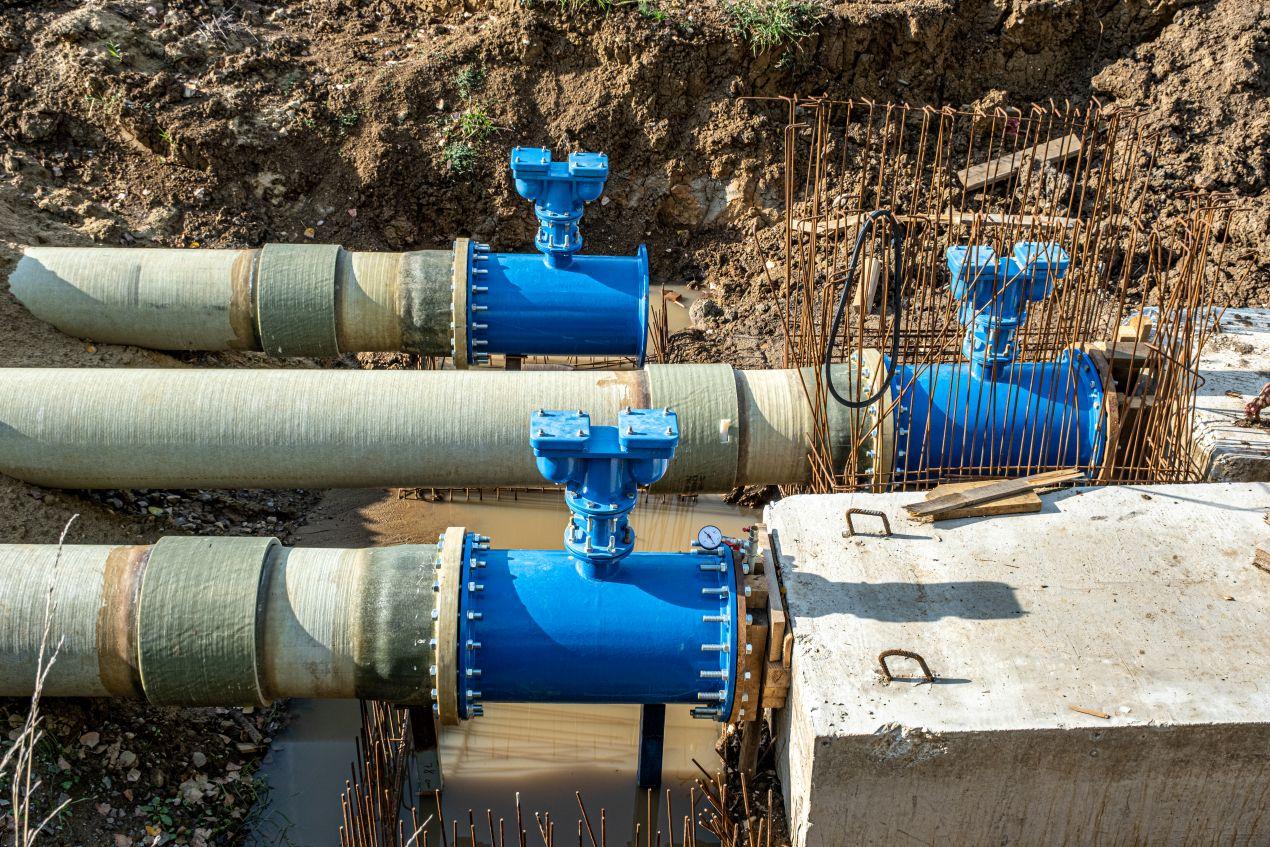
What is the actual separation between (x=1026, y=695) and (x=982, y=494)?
4.52 ft

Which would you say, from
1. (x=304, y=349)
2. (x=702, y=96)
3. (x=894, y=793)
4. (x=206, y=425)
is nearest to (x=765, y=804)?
(x=894, y=793)

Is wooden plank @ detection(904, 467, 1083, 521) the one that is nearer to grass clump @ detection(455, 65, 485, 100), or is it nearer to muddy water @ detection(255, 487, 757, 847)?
muddy water @ detection(255, 487, 757, 847)

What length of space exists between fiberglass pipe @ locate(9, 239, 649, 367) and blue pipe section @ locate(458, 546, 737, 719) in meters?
2.92

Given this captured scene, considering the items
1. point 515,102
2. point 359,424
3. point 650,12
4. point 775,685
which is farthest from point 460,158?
point 775,685

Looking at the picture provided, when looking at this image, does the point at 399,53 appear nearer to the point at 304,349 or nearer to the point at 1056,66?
the point at 304,349

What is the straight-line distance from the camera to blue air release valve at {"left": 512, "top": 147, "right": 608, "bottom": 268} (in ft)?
26.0

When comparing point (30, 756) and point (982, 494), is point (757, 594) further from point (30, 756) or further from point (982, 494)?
point (30, 756)

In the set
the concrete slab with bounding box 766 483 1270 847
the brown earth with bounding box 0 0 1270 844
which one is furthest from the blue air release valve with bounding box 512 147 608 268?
the concrete slab with bounding box 766 483 1270 847

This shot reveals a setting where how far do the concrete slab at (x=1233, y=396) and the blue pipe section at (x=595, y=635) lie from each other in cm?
349

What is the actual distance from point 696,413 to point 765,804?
91.3 inches

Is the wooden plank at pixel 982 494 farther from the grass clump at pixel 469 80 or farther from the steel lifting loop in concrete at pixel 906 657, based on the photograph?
the grass clump at pixel 469 80

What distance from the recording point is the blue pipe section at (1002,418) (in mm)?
6996

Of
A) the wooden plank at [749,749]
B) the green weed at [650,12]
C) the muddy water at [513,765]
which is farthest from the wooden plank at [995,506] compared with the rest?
the green weed at [650,12]

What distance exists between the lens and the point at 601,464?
5199mm
